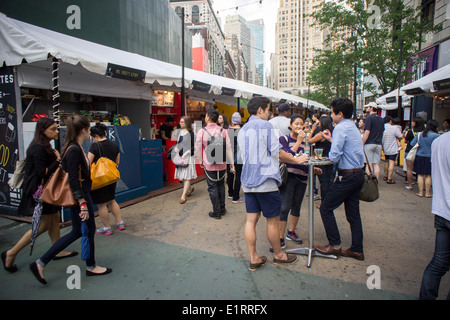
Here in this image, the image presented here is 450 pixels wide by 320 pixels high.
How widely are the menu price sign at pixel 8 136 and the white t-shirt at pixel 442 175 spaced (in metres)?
6.22

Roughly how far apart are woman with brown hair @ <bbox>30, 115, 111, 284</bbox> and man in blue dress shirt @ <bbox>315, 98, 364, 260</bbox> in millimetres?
2839

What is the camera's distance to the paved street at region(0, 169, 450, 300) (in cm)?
289

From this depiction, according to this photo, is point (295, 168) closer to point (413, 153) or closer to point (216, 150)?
point (216, 150)

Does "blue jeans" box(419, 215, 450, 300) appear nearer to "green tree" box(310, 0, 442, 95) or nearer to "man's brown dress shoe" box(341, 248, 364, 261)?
"man's brown dress shoe" box(341, 248, 364, 261)

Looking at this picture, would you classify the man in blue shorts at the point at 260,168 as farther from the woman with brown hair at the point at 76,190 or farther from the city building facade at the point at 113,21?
the city building facade at the point at 113,21

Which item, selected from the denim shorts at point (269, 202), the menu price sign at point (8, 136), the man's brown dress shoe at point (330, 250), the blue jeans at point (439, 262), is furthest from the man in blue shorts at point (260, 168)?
the menu price sign at point (8, 136)

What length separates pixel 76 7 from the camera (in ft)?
31.0

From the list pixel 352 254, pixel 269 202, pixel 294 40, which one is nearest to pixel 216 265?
pixel 269 202

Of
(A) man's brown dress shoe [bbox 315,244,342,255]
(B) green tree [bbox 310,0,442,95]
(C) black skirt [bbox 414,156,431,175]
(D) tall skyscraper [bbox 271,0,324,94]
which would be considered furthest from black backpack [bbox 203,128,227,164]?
(D) tall skyscraper [bbox 271,0,324,94]

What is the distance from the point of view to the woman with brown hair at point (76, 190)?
3023mm

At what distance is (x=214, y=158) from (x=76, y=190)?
9.06 ft

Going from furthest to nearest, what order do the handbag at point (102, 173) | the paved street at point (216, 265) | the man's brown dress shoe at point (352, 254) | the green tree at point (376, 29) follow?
1. the green tree at point (376, 29)
2. the handbag at point (102, 173)
3. the man's brown dress shoe at point (352, 254)
4. the paved street at point (216, 265)

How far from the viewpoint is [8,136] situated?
5.20 meters
